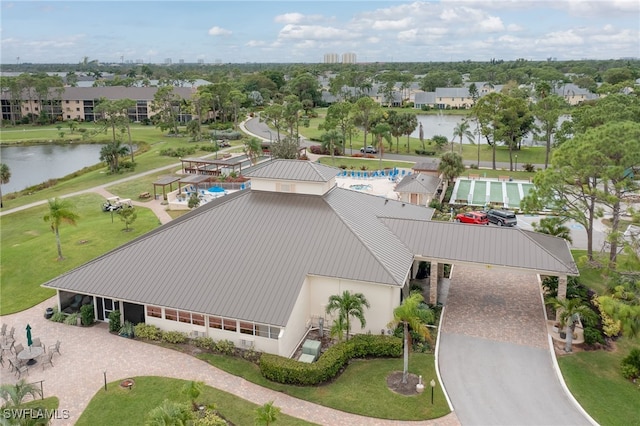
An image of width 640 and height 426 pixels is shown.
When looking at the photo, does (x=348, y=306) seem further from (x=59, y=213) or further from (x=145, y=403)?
(x=59, y=213)

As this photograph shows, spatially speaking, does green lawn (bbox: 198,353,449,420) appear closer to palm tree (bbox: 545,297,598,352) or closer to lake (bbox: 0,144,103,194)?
palm tree (bbox: 545,297,598,352)

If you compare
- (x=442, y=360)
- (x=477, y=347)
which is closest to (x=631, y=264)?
(x=477, y=347)

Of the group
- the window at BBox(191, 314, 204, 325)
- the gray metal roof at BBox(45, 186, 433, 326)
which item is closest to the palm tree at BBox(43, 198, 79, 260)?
the gray metal roof at BBox(45, 186, 433, 326)

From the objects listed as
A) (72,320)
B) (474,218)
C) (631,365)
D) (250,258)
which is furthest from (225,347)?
(474,218)

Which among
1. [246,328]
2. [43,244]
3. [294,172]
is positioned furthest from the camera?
[43,244]

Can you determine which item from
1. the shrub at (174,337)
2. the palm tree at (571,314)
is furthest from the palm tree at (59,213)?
the palm tree at (571,314)

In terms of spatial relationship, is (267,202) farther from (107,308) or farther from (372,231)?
(107,308)
